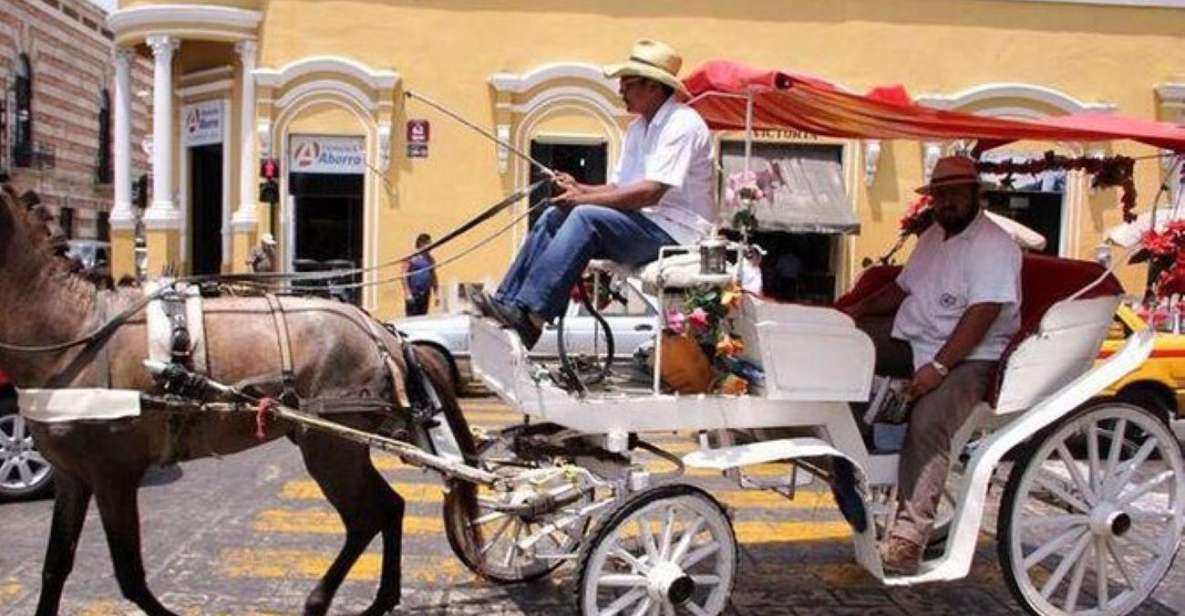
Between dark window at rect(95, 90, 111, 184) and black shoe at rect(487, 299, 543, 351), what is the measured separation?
4114 cm

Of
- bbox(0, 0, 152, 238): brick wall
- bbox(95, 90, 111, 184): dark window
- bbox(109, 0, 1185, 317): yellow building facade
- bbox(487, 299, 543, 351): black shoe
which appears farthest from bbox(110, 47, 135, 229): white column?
bbox(95, 90, 111, 184): dark window

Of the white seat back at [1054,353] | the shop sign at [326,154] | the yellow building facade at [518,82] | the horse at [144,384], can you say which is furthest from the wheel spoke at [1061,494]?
the shop sign at [326,154]

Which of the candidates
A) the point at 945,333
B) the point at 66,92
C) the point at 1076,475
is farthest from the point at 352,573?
the point at 66,92

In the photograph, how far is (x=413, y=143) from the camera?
747 inches

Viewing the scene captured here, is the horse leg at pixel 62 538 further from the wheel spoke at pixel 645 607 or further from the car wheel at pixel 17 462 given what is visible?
the car wheel at pixel 17 462

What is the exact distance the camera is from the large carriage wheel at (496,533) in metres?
5.44

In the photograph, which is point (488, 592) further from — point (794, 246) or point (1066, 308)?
point (794, 246)

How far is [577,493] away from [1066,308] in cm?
250

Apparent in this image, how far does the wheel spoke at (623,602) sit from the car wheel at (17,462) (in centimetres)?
478

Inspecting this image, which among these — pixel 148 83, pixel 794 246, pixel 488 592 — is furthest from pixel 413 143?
pixel 148 83

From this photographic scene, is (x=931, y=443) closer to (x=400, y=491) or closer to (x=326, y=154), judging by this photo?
(x=400, y=491)

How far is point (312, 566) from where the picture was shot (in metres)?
6.43

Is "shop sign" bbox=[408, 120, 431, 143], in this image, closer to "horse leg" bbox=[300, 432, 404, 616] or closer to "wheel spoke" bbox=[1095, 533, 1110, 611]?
"horse leg" bbox=[300, 432, 404, 616]

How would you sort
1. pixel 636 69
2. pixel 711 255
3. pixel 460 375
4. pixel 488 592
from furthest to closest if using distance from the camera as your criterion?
pixel 460 375, pixel 488 592, pixel 636 69, pixel 711 255
